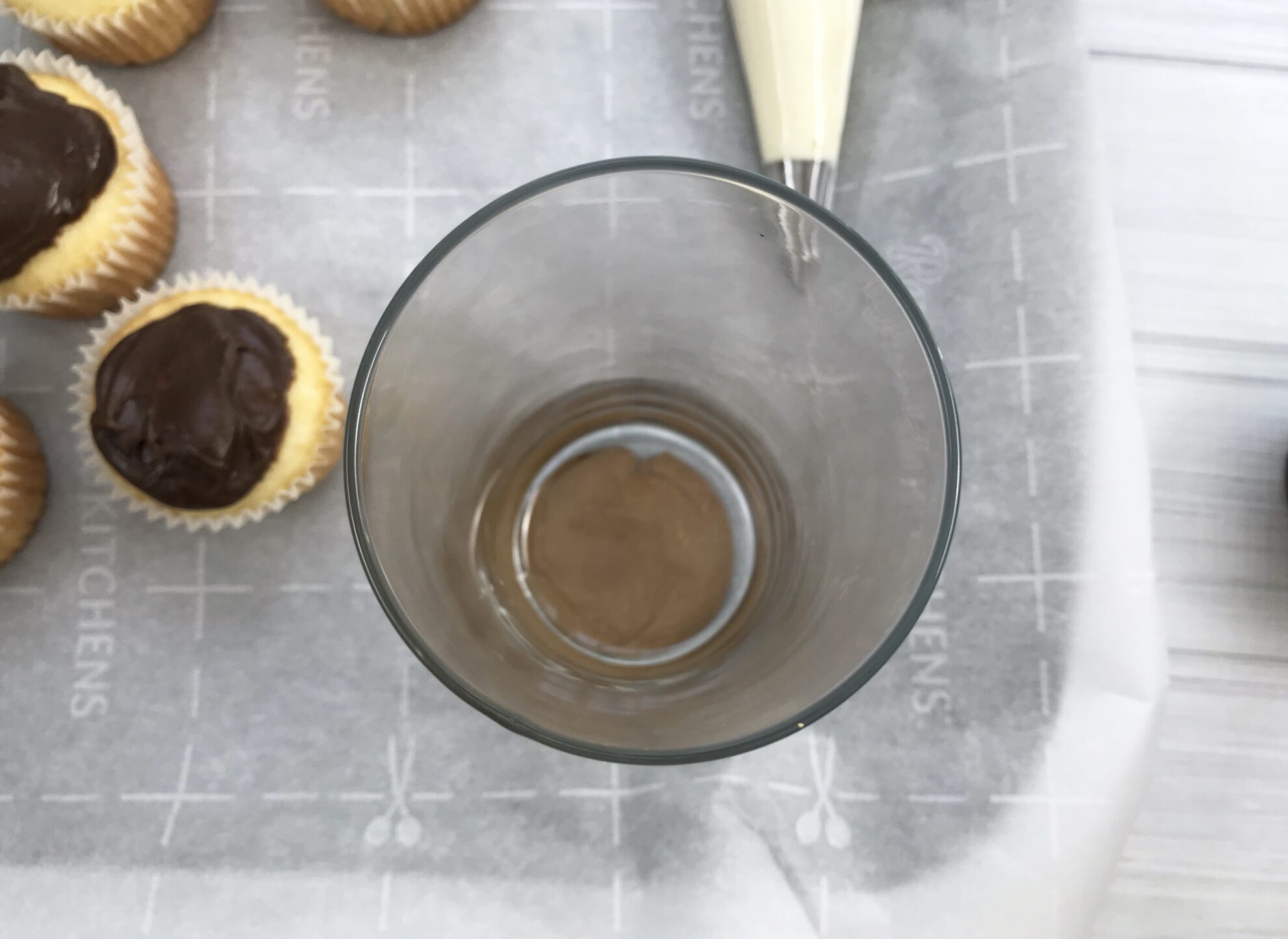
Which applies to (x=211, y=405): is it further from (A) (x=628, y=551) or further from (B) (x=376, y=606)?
(A) (x=628, y=551)

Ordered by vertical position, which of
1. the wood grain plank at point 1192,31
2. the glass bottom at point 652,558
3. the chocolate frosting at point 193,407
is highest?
the wood grain plank at point 1192,31

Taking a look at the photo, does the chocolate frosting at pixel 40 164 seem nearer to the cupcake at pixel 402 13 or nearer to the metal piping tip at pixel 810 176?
the cupcake at pixel 402 13

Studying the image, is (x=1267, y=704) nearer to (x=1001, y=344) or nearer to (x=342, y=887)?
(x=1001, y=344)

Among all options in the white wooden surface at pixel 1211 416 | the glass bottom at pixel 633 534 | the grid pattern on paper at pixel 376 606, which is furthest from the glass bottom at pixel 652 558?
the white wooden surface at pixel 1211 416

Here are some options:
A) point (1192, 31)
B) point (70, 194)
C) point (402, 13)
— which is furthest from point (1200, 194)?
point (70, 194)

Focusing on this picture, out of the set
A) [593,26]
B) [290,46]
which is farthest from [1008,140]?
[290,46]
